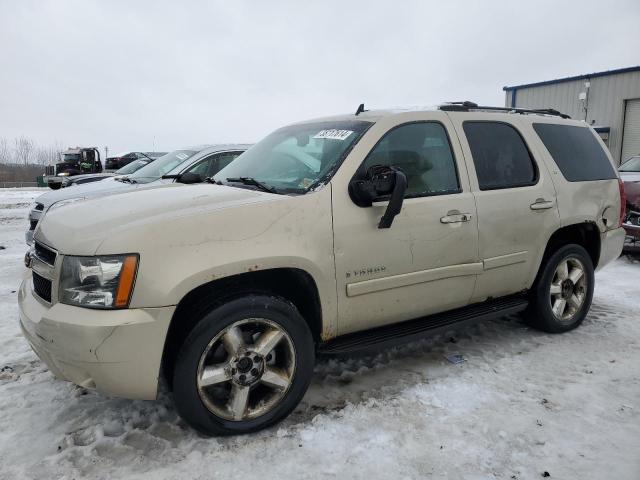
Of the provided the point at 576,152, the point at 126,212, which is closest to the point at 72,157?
the point at 126,212

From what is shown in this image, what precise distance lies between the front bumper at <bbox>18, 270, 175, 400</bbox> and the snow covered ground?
43 centimetres

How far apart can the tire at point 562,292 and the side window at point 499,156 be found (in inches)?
31.2

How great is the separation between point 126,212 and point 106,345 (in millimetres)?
754

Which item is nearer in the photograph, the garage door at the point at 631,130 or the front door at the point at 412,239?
the front door at the point at 412,239

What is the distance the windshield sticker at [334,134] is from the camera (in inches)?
129

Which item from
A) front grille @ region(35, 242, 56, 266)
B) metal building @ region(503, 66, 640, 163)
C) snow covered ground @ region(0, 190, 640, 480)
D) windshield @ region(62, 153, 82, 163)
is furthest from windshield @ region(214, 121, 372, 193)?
windshield @ region(62, 153, 82, 163)

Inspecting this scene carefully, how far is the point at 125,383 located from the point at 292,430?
969 millimetres

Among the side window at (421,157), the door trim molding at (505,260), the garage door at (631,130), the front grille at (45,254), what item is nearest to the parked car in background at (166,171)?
the front grille at (45,254)

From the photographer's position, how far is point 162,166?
23.7ft

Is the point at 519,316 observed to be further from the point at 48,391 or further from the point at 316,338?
the point at 48,391

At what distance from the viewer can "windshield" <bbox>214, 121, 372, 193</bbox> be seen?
3092 millimetres

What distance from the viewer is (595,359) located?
378 centimetres

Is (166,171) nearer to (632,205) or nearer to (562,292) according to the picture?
(562,292)

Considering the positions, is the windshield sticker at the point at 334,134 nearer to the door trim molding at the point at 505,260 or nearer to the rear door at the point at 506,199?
the rear door at the point at 506,199
